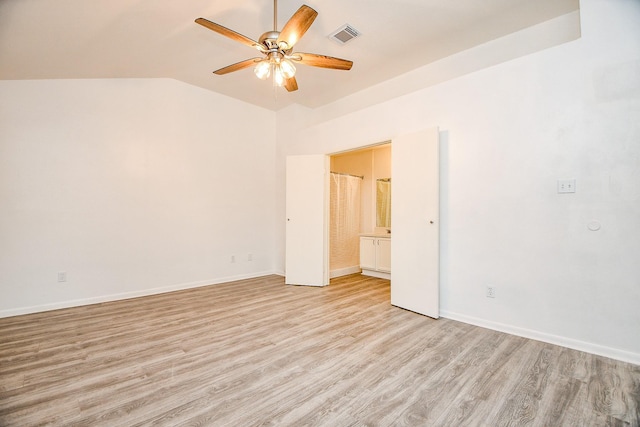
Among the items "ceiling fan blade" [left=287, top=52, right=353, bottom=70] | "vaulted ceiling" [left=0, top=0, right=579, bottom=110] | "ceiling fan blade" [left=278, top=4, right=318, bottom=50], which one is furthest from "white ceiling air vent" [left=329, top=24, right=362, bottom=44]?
"ceiling fan blade" [left=278, top=4, right=318, bottom=50]

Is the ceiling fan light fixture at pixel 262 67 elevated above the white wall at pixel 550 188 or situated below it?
above

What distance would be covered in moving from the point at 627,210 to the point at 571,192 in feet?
1.14

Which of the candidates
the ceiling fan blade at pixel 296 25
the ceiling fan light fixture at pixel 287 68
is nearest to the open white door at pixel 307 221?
the ceiling fan light fixture at pixel 287 68

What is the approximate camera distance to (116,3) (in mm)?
2383

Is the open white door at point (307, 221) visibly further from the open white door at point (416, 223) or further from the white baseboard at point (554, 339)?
the white baseboard at point (554, 339)

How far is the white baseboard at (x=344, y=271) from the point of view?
4.91 m

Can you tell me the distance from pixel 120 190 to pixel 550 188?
482cm

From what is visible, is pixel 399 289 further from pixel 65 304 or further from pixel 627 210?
pixel 65 304

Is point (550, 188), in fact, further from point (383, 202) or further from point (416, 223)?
point (383, 202)

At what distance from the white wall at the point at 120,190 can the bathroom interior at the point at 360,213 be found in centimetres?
148

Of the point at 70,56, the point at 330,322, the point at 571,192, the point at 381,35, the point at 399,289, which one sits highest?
the point at 381,35

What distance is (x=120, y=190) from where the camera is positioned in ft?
12.1

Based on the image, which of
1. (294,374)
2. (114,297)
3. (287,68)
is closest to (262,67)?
(287,68)

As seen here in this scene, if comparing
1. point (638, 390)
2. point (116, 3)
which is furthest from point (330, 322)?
point (116, 3)
